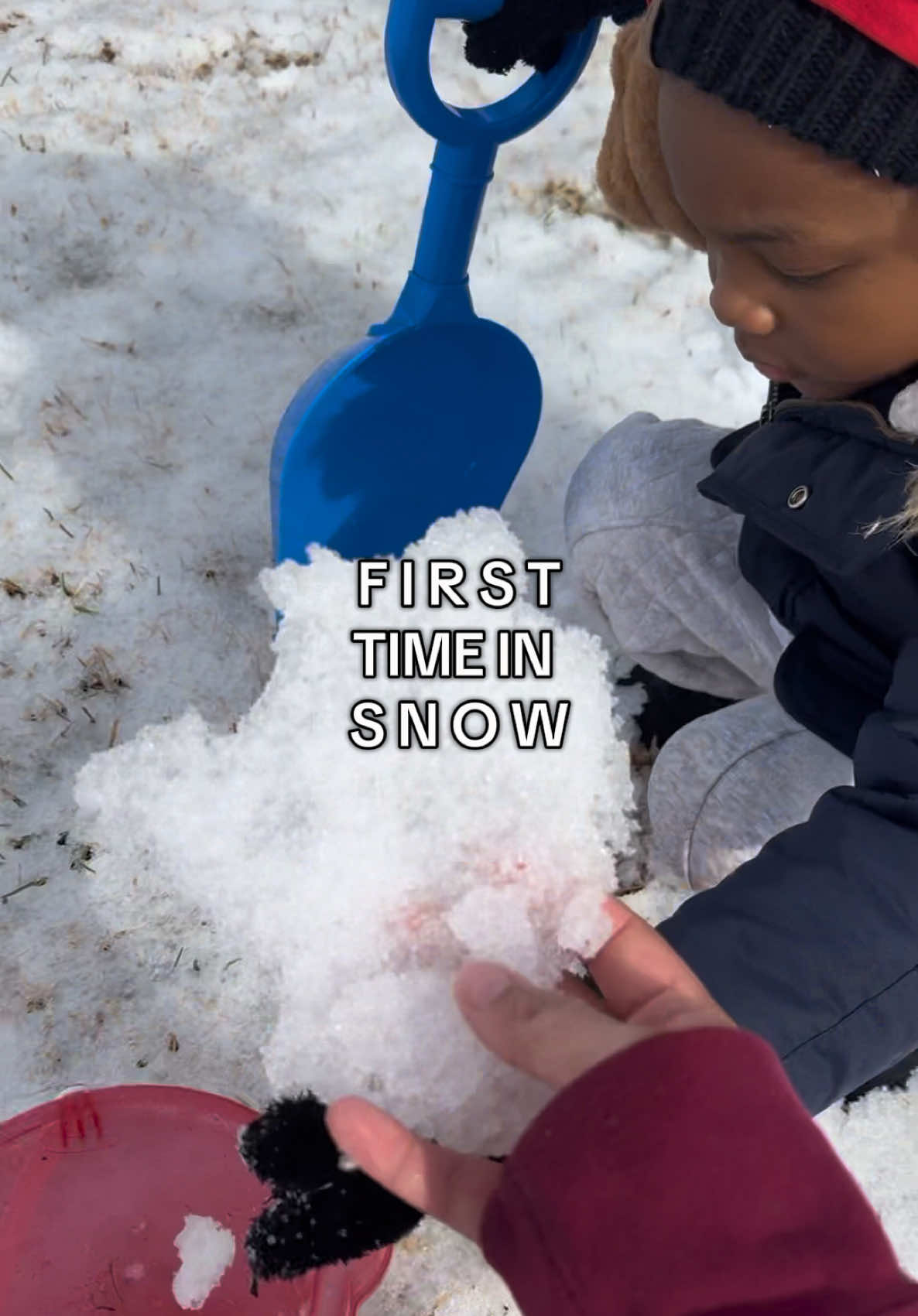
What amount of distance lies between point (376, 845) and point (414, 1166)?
14.1 inches

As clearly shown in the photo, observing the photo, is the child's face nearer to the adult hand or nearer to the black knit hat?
the black knit hat

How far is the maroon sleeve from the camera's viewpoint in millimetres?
623

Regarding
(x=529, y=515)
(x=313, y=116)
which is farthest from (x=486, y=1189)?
(x=313, y=116)

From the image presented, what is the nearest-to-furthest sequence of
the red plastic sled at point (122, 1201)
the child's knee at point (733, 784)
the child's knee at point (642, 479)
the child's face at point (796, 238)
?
the child's face at point (796, 238) → the red plastic sled at point (122, 1201) → the child's knee at point (733, 784) → the child's knee at point (642, 479)

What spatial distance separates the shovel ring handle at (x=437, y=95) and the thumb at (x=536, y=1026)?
0.95m

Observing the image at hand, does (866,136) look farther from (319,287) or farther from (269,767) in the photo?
(319,287)

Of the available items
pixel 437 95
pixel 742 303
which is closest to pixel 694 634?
pixel 742 303

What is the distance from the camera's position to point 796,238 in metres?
0.89

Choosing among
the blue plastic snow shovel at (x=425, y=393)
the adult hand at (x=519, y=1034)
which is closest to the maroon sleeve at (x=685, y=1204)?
the adult hand at (x=519, y=1034)

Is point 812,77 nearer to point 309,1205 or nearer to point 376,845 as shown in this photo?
point 376,845

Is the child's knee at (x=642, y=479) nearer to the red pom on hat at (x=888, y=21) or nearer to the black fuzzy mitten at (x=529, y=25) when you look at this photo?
the black fuzzy mitten at (x=529, y=25)

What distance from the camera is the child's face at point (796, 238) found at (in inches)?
33.6

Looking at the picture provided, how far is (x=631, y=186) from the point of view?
3.97 feet

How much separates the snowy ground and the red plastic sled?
0.12 meters
